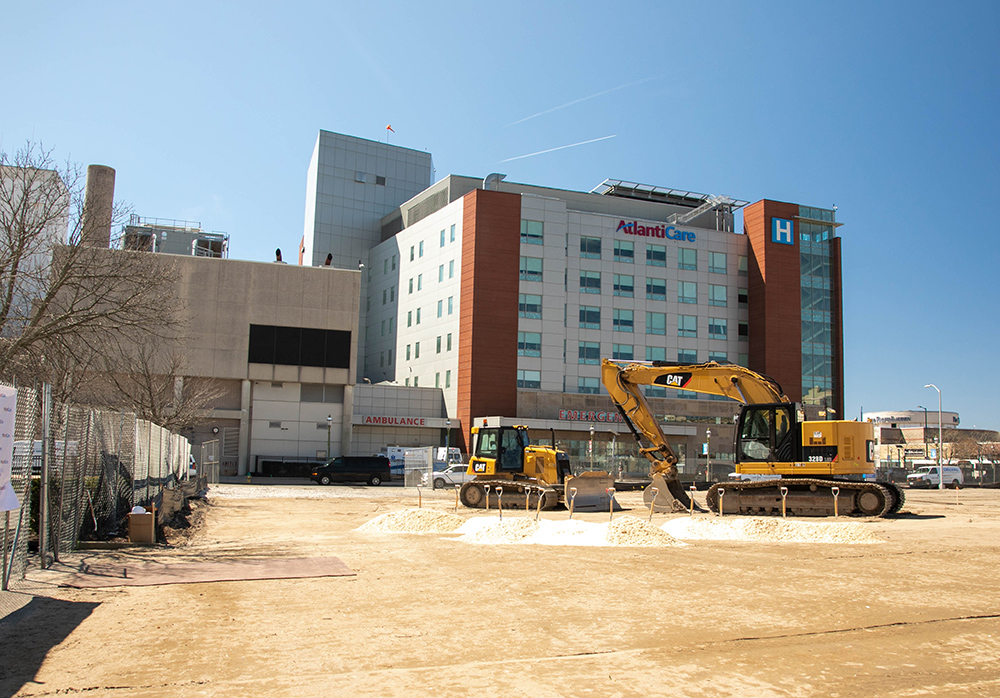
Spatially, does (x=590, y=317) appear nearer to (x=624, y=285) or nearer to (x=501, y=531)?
(x=624, y=285)

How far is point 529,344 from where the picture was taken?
64.4 metres

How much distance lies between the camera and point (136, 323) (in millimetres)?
18391

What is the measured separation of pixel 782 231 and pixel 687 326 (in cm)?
1275

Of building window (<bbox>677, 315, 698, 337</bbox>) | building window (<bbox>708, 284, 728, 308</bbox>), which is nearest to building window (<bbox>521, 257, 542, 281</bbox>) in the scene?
building window (<bbox>677, 315, 698, 337</bbox>)

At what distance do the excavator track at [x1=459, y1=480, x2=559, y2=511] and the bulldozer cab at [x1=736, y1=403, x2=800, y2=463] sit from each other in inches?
260

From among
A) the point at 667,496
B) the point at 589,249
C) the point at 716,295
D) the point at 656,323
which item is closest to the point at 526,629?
the point at 667,496

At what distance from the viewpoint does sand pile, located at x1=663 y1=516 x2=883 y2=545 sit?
1861 cm

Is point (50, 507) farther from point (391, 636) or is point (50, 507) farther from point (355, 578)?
point (391, 636)

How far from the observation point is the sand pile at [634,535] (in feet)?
55.7

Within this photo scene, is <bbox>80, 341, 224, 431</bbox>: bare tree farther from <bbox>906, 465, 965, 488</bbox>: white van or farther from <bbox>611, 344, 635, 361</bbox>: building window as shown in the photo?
<bbox>906, 465, 965, 488</bbox>: white van

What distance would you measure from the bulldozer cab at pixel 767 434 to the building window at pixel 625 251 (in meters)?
43.0

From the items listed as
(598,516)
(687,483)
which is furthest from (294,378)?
(598,516)

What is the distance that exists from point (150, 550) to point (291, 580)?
15.5ft

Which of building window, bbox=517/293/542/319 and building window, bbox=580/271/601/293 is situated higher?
building window, bbox=580/271/601/293
